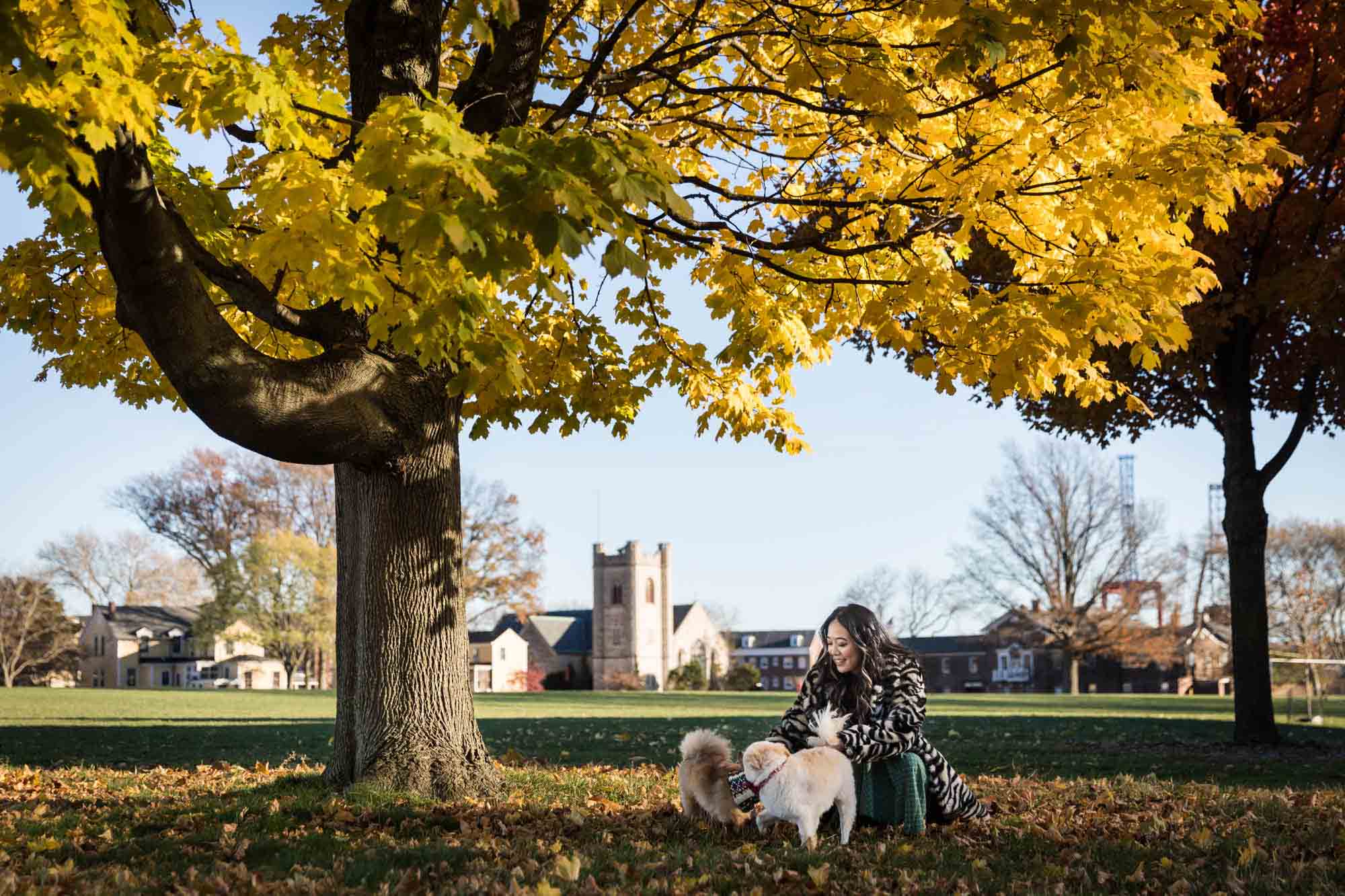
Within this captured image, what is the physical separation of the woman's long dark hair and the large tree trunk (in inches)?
370

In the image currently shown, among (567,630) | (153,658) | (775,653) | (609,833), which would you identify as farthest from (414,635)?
(775,653)

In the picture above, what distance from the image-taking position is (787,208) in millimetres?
10016

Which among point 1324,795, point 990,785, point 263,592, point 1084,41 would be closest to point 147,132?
point 1084,41

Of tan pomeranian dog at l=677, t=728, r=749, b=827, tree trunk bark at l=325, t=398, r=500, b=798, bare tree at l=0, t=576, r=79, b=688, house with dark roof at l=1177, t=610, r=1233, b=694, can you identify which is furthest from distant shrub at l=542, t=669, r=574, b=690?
tan pomeranian dog at l=677, t=728, r=749, b=827

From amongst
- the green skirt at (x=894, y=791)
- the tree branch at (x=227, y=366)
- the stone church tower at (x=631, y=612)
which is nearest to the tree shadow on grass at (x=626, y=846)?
the green skirt at (x=894, y=791)

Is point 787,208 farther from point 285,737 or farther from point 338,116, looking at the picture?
point 285,737

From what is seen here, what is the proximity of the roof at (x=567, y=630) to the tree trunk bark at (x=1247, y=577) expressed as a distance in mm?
84957

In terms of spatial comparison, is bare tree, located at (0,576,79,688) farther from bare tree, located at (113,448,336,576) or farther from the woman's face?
the woman's face

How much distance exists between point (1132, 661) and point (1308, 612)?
9574mm

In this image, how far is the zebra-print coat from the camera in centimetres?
602

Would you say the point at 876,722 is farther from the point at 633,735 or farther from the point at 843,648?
the point at 633,735

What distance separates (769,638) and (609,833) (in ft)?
376

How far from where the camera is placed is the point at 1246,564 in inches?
551

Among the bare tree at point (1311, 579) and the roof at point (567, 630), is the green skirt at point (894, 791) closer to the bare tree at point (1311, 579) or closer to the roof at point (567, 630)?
the bare tree at point (1311, 579)
